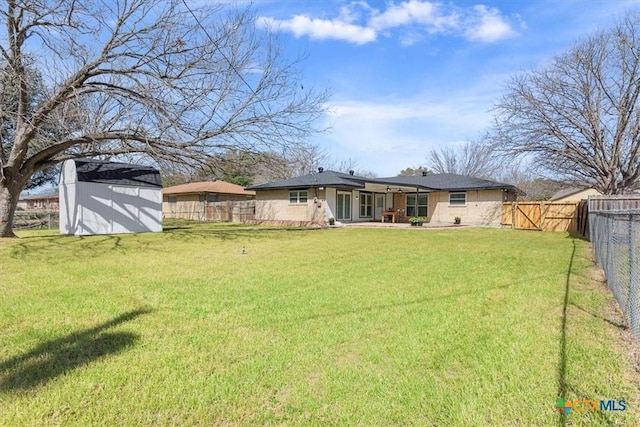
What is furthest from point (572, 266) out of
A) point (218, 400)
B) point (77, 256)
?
point (77, 256)


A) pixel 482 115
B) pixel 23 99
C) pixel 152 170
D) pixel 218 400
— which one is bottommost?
pixel 218 400

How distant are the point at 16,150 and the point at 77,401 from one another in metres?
13.5

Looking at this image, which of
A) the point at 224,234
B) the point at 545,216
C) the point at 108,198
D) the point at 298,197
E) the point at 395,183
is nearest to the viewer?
the point at 224,234

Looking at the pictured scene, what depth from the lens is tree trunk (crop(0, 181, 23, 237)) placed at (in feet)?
42.7

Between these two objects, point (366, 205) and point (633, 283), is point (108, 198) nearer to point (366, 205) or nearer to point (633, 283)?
point (366, 205)

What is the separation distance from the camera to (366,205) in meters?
26.2

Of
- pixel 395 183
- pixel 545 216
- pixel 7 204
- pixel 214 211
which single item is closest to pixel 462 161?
pixel 395 183

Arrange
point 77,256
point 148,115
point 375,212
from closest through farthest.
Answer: point 77,256 → point 148,115 → point 375,212

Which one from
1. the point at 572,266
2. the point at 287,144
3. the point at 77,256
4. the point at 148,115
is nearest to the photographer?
the point at 572,266

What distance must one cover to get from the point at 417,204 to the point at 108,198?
18.8m

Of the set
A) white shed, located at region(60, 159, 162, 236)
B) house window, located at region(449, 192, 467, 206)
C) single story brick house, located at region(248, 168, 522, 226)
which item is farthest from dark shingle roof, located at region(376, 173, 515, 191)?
white shed, located at region(60, 159, 162, 236)

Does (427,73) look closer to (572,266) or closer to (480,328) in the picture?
(572,266)

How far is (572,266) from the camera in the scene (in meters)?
8.07

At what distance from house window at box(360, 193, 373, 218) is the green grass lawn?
727 inches
